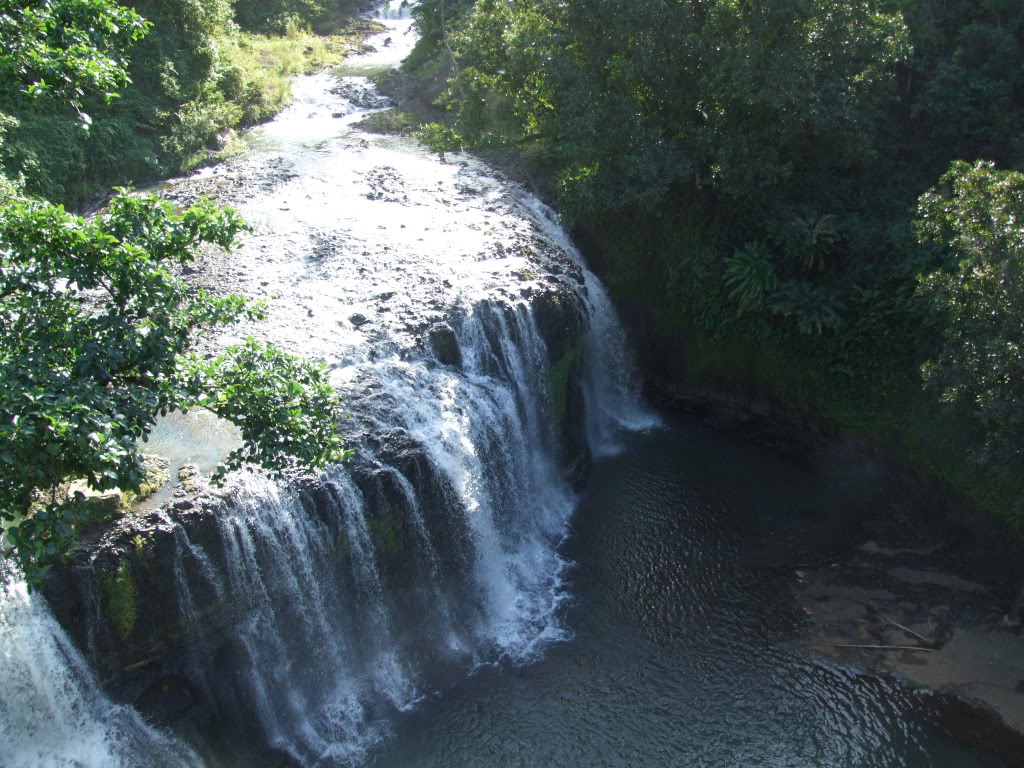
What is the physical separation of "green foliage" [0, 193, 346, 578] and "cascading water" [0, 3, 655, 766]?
2613mm

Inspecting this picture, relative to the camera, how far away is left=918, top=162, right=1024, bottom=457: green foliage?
1335cm

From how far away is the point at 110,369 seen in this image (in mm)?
9648

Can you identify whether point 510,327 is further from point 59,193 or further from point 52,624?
point 59,193

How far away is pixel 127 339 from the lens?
32.2 ft

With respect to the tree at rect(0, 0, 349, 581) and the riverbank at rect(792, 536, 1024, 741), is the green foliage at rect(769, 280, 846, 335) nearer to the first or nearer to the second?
the riverbank at rect(792, 536, 1024, 741)

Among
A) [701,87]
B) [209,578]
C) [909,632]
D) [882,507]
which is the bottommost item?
[909,632]

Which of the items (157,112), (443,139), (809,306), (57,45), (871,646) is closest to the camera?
(57,45)

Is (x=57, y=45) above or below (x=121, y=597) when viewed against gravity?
above

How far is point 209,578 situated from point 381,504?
3299mm

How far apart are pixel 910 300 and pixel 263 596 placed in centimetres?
1590

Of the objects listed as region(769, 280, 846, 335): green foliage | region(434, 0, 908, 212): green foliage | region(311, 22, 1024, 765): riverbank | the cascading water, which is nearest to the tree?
the cascading water

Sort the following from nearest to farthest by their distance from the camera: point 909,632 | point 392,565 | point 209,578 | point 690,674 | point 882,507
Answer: point 209,578, point 690,674, point 392,565, point 909,632, point 882,507

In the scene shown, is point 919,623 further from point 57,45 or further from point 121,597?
point 57,45

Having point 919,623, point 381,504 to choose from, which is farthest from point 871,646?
point 381,504
